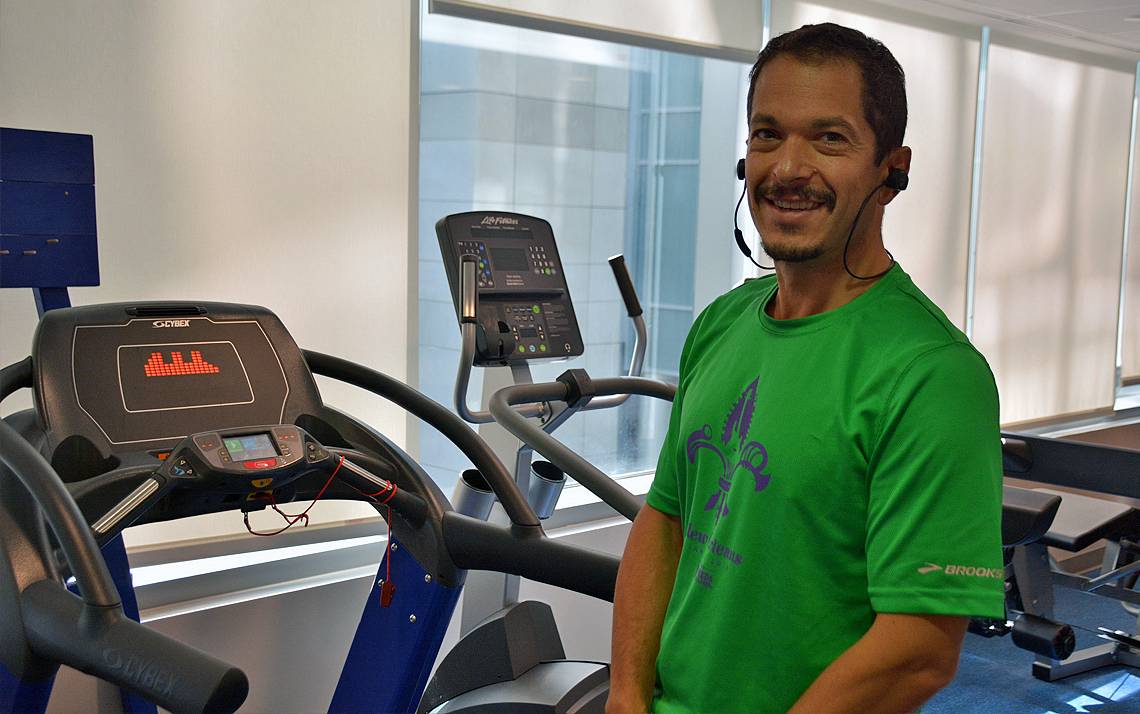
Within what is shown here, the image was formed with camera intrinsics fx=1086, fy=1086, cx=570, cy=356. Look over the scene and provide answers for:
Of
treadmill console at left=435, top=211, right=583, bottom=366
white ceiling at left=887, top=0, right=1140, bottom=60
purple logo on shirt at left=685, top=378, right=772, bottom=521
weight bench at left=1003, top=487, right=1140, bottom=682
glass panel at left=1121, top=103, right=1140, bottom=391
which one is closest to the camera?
purple logo on shirt at left=685, top=378, right=772, bottom=521

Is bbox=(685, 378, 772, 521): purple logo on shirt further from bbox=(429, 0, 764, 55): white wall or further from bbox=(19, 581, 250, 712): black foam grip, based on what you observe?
bbox=(429, 0, 764, 55): white wall

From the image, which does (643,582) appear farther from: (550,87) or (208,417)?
(550,87)

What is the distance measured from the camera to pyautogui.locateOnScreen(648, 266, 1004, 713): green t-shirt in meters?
1.03

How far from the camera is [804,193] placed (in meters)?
1.20

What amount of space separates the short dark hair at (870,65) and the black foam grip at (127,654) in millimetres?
976

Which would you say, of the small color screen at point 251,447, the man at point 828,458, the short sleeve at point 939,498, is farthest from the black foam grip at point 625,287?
the short sleeve at point 939,498

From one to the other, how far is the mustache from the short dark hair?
0.24 feet

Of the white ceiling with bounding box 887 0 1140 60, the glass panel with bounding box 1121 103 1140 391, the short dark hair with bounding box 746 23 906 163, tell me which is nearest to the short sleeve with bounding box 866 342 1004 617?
the short dark hair with bounding box 746 23 906 163

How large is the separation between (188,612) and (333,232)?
1.10 meters

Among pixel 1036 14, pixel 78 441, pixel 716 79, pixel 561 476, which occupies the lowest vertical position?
pixel 561 476

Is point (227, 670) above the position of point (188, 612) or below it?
above

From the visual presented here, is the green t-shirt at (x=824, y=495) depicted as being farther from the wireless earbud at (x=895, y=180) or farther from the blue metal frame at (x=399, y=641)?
the blue metal frame at (x=399, y=641)

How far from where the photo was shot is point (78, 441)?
70.7 inches

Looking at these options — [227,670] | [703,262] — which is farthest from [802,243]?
[703,262]
